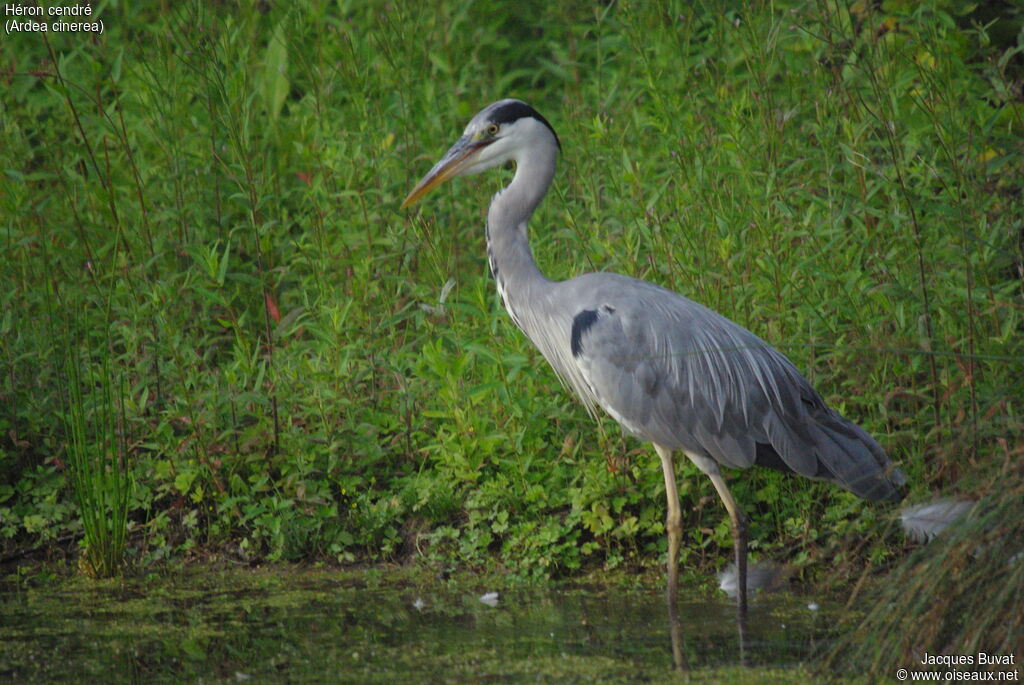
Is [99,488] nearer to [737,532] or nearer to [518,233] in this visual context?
[518,233]

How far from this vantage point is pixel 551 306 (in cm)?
495

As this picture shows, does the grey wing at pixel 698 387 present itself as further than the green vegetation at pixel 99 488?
No

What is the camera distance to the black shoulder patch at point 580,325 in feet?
15.6

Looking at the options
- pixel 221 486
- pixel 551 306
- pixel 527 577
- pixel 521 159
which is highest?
pixel 521 159

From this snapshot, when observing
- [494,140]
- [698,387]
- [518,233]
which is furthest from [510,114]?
[698,387]

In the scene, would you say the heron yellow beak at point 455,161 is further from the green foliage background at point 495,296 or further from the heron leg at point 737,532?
the heron leg at point 737,532

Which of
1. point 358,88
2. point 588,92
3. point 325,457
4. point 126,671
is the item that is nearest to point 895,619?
point 126,671

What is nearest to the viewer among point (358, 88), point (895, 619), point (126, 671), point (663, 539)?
point (895, 619)

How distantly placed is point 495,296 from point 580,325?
0.96 m

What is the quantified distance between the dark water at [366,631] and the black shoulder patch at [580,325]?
952 millimetres

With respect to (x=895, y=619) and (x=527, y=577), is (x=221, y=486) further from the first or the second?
(x=895, y=619)

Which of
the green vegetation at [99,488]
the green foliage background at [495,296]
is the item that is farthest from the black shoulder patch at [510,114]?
the green vegetation at [99,488]

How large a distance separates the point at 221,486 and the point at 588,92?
3.00 m

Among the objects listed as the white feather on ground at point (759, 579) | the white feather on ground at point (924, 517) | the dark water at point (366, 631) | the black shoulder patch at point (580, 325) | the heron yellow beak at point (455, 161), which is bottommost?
the white feather on ground at point (759, 579)
